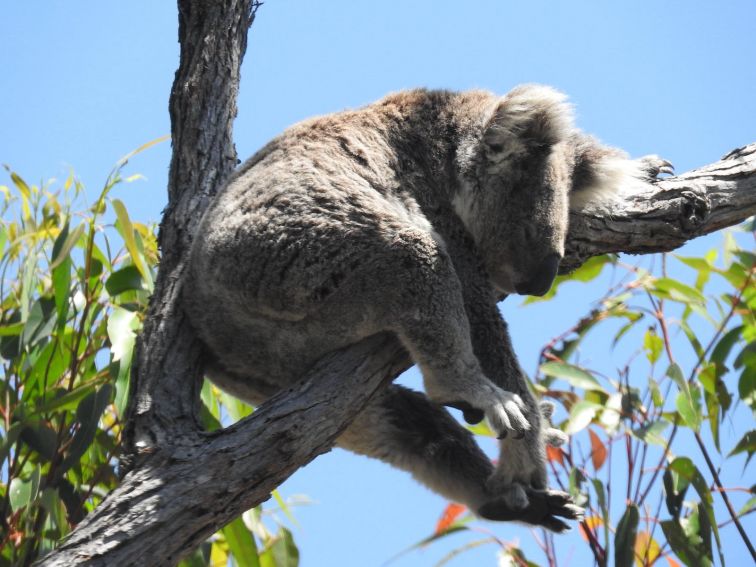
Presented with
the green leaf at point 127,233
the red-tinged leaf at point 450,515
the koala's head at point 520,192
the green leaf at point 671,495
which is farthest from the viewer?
the red-tinged leaf at point 450,515

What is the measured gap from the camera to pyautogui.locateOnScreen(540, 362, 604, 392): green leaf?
3.78 m

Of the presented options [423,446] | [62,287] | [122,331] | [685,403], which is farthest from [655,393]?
[62,287]

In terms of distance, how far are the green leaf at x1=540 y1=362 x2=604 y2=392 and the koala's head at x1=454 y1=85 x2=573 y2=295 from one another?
64cm

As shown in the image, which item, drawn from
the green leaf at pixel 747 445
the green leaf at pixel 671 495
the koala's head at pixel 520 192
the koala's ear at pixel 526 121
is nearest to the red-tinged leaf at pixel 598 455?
the green leaf at pixel 671 495

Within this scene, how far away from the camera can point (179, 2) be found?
3512 millimetres

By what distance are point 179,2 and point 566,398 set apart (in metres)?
2.44

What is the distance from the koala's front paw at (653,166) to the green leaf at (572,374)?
0.85 meters

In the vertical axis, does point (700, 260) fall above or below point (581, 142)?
below

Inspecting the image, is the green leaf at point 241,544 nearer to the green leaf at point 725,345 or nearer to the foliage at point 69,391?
the foliage at point 69,391

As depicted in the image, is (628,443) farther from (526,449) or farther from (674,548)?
(526,449)

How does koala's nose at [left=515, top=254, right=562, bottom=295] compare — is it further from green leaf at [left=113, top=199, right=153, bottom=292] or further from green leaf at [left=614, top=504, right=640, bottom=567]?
green leaf at [left=113, top=199, right=153, bottom=292]

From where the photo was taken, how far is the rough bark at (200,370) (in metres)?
Result: 2.26

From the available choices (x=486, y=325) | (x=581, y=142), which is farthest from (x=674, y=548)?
(x=581, y=142)

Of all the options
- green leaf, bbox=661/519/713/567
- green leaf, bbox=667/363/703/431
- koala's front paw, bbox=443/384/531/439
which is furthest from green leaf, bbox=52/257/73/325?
green leaf, bbox=661/519/713/567
